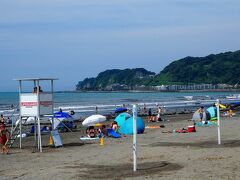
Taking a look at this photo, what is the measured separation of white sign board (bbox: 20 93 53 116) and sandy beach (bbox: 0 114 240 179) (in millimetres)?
1606

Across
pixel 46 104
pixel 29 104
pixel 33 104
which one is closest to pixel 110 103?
pixel 46 104

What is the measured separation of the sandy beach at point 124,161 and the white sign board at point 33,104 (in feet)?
5.27

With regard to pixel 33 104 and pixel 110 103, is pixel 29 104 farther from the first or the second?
pixel 110 103

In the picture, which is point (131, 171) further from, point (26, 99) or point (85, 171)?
point (26, 99)

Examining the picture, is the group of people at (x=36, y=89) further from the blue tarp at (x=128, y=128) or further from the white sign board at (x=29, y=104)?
the blue tarp at (x=128, y=128)

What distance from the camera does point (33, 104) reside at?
877 inches

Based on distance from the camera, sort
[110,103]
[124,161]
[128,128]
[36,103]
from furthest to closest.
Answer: [110,103] < [128,128] < [36,103] < [124,161]

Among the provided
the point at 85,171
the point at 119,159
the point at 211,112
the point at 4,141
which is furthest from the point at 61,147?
the point at 211,112

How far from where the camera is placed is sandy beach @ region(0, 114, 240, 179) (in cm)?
1405

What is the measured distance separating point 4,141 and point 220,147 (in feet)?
28.8

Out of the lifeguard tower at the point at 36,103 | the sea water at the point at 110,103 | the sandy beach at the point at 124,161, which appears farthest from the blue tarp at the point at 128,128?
the sea water at the point at 110,103

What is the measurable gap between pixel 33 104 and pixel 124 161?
674 centimetres

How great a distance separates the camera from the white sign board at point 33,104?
2225cm

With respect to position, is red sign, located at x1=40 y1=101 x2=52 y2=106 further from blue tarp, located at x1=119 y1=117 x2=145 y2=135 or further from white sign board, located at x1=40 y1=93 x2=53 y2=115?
blue tarp, located at x1=119 y1=117 x2=145 y2=135
